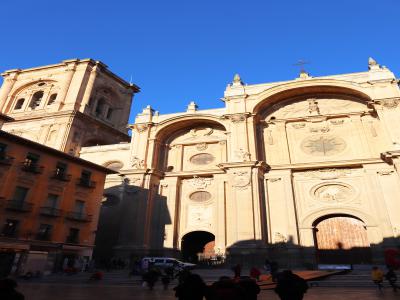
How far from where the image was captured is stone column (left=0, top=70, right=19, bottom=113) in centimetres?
4103

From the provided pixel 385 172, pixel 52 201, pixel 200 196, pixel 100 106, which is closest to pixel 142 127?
pixel 200 196

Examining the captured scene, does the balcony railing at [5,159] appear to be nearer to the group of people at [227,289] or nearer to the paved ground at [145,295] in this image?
the paved ground at [145,295]

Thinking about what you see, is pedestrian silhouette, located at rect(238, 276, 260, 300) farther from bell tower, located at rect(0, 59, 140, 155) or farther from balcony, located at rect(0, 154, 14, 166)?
bell tower, located at rect(0, 59, 140, 155)

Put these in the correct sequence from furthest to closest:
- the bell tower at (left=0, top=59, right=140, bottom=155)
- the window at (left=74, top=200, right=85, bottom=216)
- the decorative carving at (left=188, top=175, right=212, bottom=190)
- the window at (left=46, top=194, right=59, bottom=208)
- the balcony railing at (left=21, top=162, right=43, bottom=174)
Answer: the bell tower at (left=0, top=59, right=140, bottom=155) < the decorative carving at (left=188, top=175, right=212, bottom=190) < the window at (left=74, top=200, right=85, bottom=216) < the window at (left=46, top=194, right=59, bottom=208) < the balcony railing at (left=21, top=162, right=43, bottom=174)

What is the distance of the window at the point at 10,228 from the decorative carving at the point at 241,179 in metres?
14.4

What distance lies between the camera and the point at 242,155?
24.0m

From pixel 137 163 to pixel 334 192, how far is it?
1602cm

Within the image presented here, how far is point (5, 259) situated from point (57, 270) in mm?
3526

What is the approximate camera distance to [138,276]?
18516 millimetres

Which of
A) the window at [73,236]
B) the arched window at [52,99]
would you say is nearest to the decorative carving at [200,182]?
the window at [73,236]

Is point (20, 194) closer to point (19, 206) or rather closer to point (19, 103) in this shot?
point (19, 206)

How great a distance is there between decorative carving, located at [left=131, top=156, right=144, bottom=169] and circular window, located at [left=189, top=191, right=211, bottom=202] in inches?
198

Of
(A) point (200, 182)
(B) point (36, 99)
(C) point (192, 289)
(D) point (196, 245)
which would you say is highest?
(B) point (36, 99)

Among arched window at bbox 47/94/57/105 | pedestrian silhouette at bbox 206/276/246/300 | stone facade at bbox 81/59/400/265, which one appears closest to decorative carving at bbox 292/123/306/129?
stone facade at bbox 81/59/400/265
